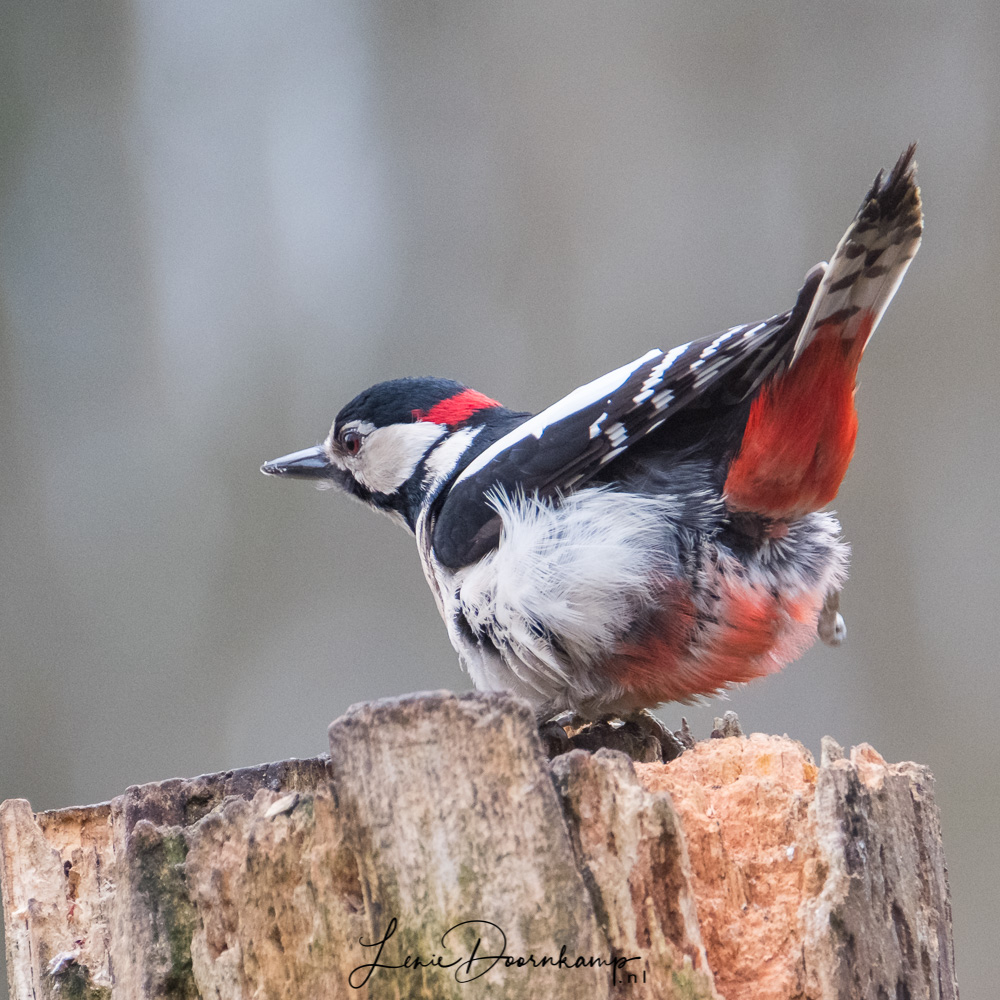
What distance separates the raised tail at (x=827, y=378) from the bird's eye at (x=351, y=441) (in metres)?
1.20

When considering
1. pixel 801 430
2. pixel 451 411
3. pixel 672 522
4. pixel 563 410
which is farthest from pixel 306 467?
pixel 801 430

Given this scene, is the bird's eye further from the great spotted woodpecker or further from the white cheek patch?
the great spotted woodpecker

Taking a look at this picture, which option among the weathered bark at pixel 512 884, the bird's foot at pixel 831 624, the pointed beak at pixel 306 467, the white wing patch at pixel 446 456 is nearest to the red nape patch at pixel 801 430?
the bird's foot at pixel 831 624

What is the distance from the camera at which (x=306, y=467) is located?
10.4 feet

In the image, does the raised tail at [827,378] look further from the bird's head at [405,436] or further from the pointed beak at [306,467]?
the pointed beak at [306,467]

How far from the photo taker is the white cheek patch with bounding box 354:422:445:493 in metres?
2.99

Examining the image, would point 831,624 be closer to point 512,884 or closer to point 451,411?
point 451,411

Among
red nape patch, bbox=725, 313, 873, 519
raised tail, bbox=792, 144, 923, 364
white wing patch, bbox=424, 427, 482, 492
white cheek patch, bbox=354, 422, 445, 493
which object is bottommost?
red nape patch, bbox=725, 313, 873, 519

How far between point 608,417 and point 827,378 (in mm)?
468

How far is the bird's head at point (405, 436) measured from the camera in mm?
2959

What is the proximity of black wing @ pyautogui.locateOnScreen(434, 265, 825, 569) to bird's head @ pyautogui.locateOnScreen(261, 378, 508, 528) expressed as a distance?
402mm

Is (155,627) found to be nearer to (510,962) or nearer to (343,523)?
(343,523)

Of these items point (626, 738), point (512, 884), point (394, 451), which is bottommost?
point (512, 884)

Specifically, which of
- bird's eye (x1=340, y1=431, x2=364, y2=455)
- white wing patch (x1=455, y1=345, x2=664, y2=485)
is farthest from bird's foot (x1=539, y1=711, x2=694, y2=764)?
bird's eye (x1=340, y1=431, x2=364, y2=455)
